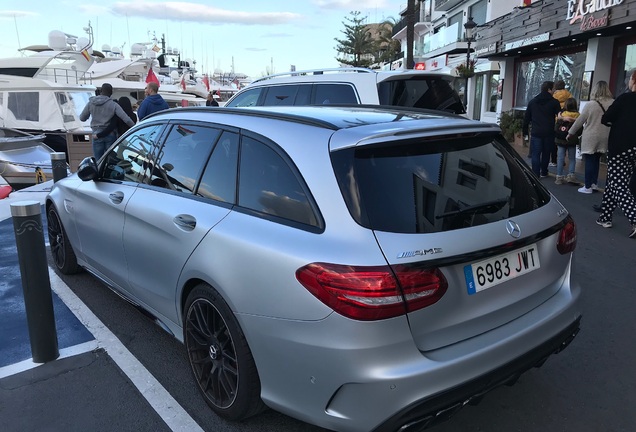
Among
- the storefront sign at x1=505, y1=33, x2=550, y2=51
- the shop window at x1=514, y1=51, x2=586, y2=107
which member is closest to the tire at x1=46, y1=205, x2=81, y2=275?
the storefront sign at x1=505, y1=33, x2=550, y2=51

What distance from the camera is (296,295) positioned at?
2.23 metres

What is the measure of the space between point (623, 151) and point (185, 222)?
582 centimetres

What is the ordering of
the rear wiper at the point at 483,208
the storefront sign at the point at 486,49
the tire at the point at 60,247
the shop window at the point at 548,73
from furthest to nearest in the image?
the storefront sign at the point at 486,49, the shop window at the point at 548,73, the tire at the point at 60,247, the rear wiper at the point at 483,208

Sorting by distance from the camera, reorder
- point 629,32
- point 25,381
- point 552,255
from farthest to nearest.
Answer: point 629,32, point 25,381, point 552,255

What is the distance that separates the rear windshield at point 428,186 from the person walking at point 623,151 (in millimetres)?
4435

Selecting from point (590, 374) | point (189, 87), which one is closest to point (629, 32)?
point (590, 374)

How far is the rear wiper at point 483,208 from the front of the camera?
240cm

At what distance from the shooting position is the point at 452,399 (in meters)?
2.20

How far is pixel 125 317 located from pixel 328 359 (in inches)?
103

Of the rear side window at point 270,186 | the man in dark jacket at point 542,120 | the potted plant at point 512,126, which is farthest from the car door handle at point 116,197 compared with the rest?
the potted plant at point 512,126

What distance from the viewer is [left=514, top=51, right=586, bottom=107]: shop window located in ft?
53.3

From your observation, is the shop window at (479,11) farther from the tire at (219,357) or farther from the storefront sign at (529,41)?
the tire at (219,357)

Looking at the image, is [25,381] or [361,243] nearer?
[361,243]

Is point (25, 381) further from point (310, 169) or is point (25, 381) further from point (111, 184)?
point (310, 169)
